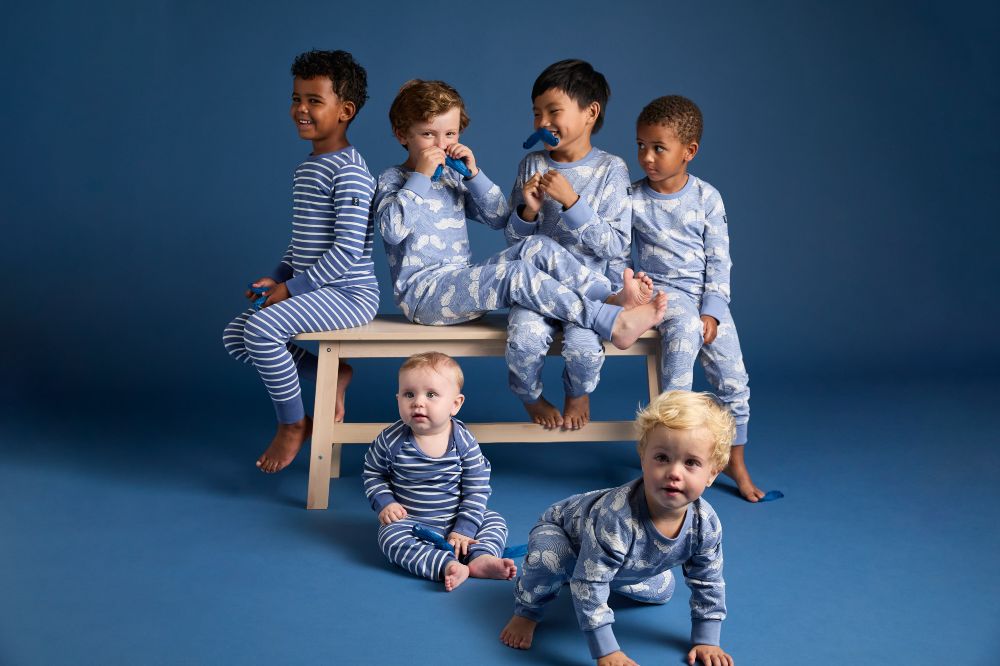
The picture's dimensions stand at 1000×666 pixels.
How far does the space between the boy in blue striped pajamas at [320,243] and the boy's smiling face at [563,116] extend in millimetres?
586

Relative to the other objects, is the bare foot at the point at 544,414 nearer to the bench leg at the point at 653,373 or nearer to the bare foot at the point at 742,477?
the bench leg at the point at 653,373

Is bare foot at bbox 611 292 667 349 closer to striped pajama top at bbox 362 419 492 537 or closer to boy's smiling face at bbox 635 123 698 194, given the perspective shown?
boy's smiling face at bbox 635 123 698 194

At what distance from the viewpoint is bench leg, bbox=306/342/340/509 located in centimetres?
316

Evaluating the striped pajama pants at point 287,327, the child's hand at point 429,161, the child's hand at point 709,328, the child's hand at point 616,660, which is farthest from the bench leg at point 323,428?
the child's hand at point 616,660

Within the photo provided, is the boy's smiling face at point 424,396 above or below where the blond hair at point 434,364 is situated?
below

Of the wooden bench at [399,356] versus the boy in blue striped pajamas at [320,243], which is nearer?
the wooden bench at [399,356]

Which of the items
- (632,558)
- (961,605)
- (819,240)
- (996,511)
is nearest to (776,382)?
Result: (819,240)

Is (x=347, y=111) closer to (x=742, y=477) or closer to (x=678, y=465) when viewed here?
(x=742, y=477)

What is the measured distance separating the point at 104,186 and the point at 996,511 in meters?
3.74

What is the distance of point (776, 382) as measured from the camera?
4430 millimetres

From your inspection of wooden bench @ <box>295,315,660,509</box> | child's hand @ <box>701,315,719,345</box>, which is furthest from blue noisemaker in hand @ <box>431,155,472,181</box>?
child's hand @ <box>701,315,719,345</box>

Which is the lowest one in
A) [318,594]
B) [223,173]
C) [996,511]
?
[318,594]

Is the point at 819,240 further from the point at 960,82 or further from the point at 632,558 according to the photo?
the point at 632,558

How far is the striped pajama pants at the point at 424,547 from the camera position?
8.71 ft
